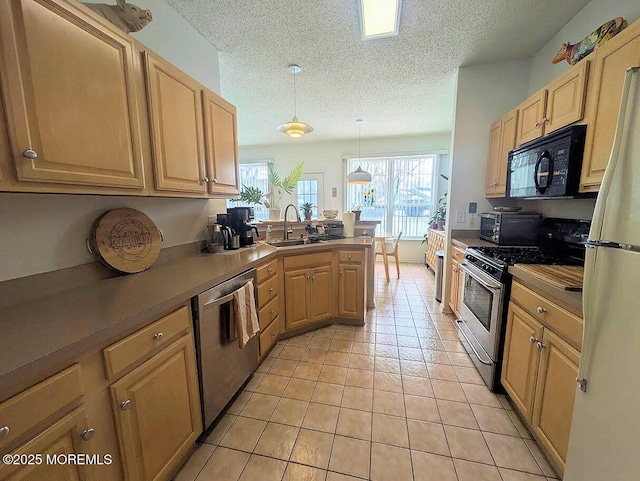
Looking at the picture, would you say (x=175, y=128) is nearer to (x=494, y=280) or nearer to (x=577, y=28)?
(x=494, y=280)

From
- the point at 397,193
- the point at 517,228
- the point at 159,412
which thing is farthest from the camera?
the point at 397,193

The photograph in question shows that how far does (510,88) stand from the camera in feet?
8.61

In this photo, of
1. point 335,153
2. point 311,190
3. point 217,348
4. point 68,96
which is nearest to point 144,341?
point 217,348

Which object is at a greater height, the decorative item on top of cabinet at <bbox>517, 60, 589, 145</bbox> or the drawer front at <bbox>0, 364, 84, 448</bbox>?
the decorative item on top of cabinet at <bbox>517, 60, 589, 145</bbox>

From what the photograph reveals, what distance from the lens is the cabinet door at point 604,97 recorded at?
1.28 meters

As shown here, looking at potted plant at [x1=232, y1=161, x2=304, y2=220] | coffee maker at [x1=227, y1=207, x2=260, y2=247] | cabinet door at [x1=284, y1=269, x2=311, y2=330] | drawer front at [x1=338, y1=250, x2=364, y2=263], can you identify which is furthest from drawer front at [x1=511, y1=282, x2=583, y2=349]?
potted plant at [x1=232, y1=161, x2=304, y2=220]

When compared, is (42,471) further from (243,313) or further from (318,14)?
(318,14)

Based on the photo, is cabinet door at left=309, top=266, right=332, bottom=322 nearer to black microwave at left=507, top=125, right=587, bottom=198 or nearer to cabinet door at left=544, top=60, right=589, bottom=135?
black microwave at left=507, top=125, right=587, bottom=198

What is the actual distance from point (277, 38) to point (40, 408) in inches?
106

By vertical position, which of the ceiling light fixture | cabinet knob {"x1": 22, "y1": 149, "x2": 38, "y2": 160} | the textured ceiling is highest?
the textured ceiling

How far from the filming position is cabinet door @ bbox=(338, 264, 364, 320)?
2.71 metres

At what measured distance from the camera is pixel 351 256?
270 cm

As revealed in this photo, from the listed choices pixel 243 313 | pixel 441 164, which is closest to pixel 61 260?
pixel 243 313

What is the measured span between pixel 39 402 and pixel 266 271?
1.46m
